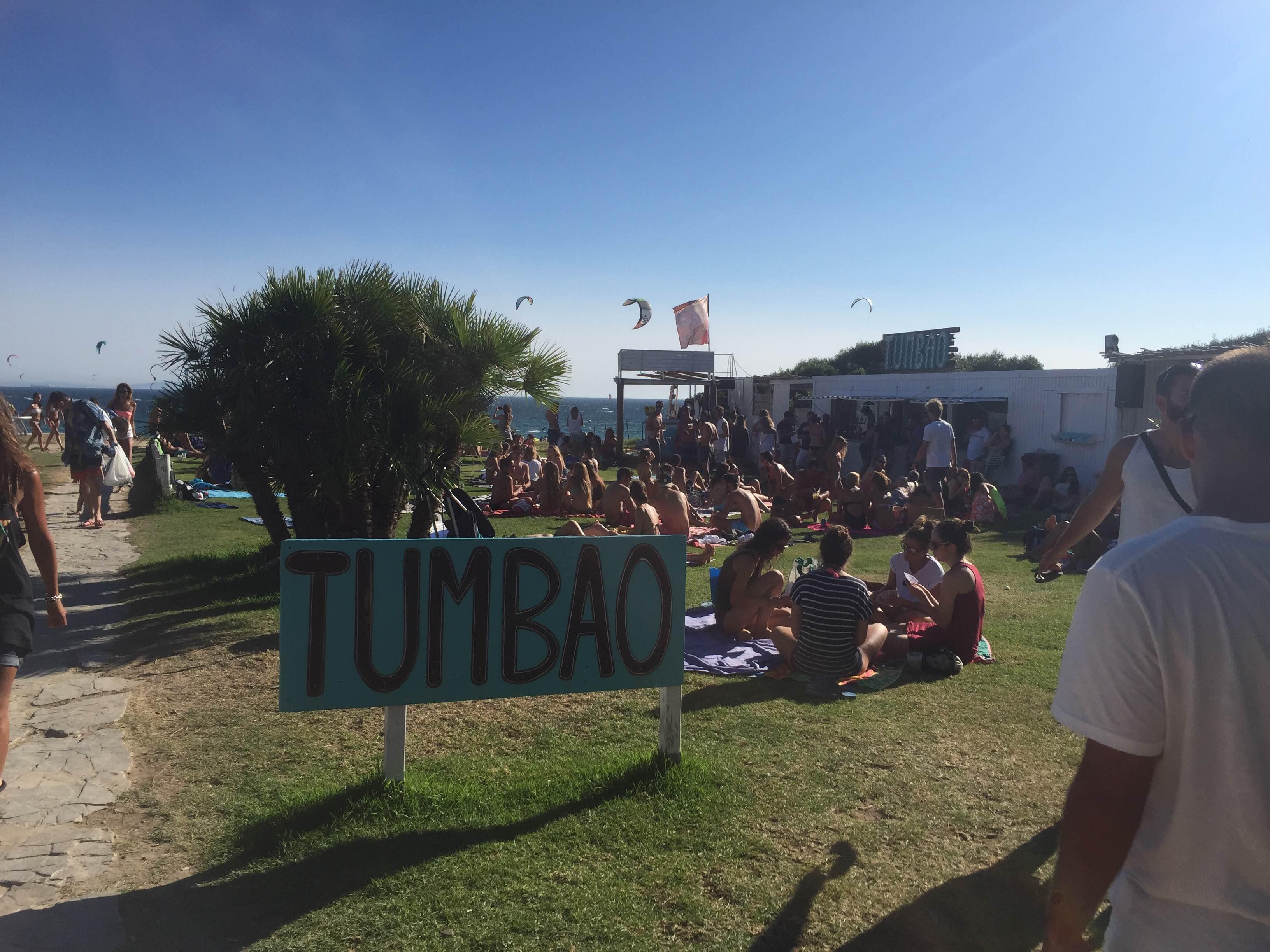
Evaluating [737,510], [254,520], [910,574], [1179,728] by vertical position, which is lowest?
[254,520]

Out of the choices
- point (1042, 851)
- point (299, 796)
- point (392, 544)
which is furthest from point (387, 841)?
point (1042, 851)

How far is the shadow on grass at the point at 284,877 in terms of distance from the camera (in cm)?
290

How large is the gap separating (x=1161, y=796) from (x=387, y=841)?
2958 millimetres

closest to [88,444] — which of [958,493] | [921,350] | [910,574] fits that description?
Result: [910,574]

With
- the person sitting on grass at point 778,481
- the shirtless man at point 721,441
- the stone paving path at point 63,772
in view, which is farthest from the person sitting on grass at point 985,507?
the stone paving path at point 63,772

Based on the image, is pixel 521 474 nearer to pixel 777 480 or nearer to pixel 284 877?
pixel 777 480

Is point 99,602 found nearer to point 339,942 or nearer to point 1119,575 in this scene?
point 339,942

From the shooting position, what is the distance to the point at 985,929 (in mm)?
2975

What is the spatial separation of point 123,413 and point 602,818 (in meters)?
13.5

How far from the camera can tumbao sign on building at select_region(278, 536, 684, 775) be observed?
3.56m

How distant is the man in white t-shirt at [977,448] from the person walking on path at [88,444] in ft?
48.9

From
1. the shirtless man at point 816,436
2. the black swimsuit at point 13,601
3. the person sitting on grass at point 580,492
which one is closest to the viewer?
the black swimsuit at point 13,601

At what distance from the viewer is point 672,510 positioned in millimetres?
10578

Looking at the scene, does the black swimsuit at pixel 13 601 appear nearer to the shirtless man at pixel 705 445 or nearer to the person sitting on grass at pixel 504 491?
the person sitting on grass at pixel 504 491
